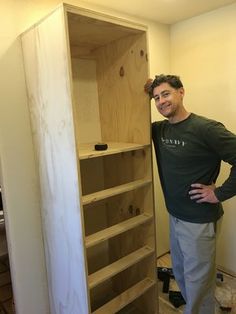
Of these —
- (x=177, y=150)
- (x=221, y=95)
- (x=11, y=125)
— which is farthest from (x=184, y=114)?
(x=11, y=125)

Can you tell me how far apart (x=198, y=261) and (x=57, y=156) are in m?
1.02

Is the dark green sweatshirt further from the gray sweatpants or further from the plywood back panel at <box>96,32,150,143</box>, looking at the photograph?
the plywood back panel at <box>96,32,150,143</box>

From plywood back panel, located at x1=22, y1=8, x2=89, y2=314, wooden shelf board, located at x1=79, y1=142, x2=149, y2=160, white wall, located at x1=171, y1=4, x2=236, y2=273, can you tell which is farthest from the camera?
white wall, located at x1=171, y1=4, x2=236, y2=273

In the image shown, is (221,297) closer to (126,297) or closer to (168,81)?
(126,297)

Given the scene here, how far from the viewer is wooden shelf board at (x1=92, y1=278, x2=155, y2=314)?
168 cm

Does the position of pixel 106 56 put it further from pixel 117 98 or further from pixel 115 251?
pixel 115 251

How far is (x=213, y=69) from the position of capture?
2344mm

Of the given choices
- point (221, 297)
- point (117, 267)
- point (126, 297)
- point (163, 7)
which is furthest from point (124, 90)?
point (221, 297)

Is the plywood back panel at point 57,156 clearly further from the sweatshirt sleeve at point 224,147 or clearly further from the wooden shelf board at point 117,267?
the sweatshirt sleeve at point 224,147

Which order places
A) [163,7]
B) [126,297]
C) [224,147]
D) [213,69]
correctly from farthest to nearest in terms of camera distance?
[213,69] → [163,7] → [126,297] → [224,147]

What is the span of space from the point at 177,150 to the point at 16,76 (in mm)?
1035

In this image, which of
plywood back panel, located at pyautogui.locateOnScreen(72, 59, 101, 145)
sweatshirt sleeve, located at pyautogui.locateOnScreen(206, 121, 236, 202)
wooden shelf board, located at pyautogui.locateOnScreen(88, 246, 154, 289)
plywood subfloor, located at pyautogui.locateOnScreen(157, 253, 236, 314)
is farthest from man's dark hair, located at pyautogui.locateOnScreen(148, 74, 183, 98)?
plywood subfloor, located at pyautogui.locateOnScreen(157, 253, 236, 314)

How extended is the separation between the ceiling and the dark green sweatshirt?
96 cm

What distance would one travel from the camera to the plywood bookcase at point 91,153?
1.39 metres
